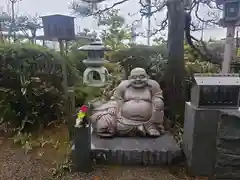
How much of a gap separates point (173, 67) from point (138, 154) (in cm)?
154

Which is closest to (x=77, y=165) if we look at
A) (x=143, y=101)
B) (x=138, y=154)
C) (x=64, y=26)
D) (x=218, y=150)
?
(x=138, y=154)

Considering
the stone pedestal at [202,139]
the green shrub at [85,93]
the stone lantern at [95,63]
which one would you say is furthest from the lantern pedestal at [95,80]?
the stone pedestal at [202,139]

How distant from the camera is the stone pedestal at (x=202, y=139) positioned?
7.54 feet

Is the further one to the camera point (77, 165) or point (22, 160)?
point (22, 160)

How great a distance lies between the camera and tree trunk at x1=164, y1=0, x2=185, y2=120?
3.38m

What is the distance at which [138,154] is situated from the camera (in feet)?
8.71

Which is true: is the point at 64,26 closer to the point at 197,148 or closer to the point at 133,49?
the point at 133,49

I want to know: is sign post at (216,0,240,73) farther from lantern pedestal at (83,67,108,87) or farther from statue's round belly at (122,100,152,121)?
lantern pedestal at (83,67,108,87)

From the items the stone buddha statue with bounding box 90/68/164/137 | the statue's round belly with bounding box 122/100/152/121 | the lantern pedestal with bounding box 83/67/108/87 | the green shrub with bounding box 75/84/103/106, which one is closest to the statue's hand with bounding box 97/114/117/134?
the stone buddha statue with bounding box 90/68/164/137

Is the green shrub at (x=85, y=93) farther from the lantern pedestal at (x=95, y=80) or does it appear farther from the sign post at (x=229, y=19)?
the sign post at (x=229, y=19)

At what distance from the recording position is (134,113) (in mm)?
3084

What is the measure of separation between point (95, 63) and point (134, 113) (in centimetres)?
188

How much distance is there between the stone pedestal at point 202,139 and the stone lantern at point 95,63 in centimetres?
257

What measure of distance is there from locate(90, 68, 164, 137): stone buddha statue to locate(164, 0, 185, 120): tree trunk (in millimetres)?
419
